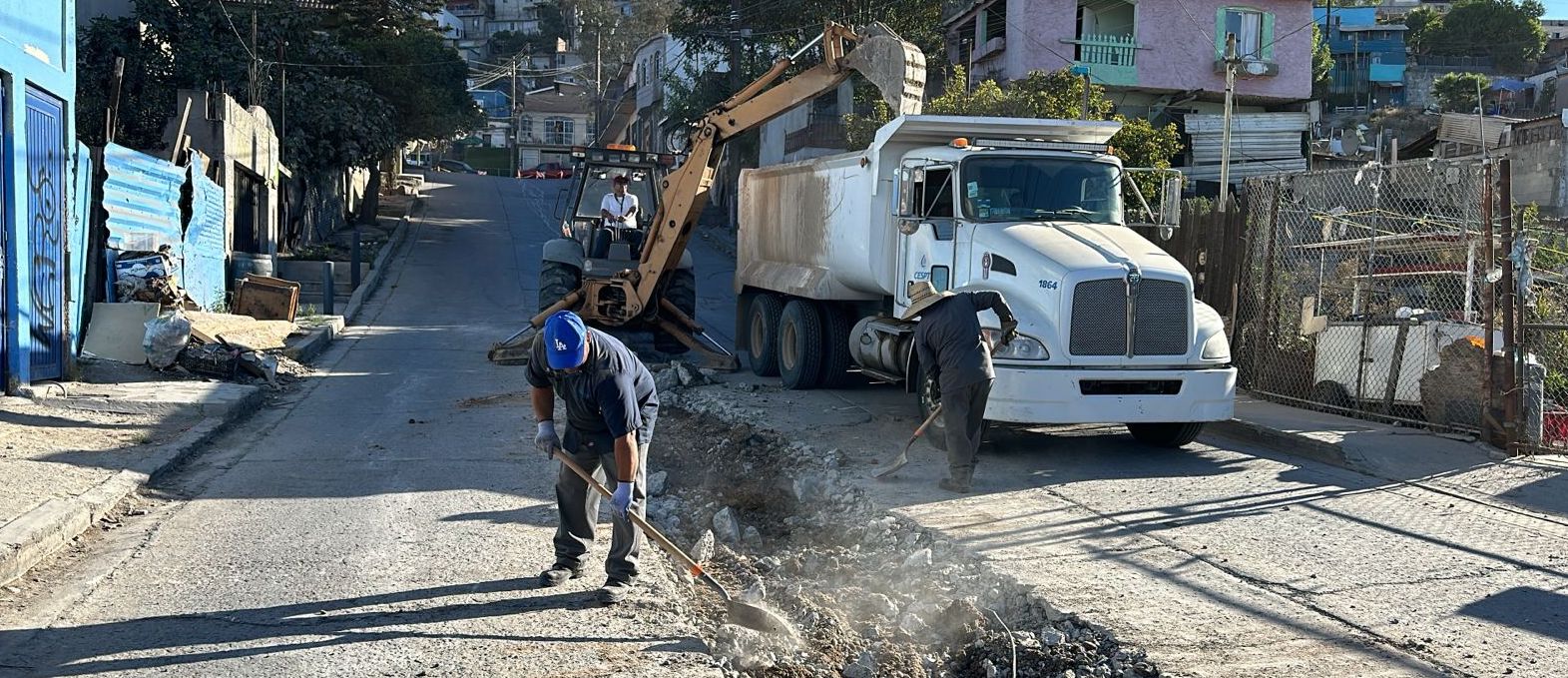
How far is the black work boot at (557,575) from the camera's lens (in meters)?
6.58

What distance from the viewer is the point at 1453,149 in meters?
33.2

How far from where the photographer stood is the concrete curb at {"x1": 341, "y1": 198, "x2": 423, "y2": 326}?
A: 23.2 meters

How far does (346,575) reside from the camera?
665cm

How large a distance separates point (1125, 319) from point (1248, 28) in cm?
2557

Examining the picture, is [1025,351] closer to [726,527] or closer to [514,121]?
[726,527]

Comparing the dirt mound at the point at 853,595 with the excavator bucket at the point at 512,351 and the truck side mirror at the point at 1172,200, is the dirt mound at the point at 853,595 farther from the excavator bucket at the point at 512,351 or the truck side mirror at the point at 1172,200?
the excavator bucket at the point at 512,351

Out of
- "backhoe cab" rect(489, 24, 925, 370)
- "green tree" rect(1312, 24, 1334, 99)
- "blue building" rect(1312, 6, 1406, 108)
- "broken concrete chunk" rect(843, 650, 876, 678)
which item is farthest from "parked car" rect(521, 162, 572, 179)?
"broken concrete chunk" rect(843, 650, 876, 678)

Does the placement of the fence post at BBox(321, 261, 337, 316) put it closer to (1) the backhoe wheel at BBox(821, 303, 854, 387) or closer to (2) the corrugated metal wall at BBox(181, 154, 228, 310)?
(2) the corrugated metal wall at BBox(181, 154, 228, 310)

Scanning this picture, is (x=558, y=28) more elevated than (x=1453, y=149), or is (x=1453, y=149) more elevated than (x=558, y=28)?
(x=558, y=28)

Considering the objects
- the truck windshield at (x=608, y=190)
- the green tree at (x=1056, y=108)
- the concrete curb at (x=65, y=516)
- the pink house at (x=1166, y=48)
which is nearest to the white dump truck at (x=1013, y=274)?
the truck windshield at (x=608, y=190)

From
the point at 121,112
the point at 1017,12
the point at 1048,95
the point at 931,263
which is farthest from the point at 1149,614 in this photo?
the point at 121,112

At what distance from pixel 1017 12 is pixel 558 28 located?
7394 cm

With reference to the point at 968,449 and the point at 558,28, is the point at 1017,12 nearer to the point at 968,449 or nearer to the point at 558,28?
the point at 968,449

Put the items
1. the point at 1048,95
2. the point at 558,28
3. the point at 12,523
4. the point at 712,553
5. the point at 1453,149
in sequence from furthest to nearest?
the point at 558,28 → the point at 1453,149 → the point at 1048,95 → the point at 712,553 → the point at 12,523
